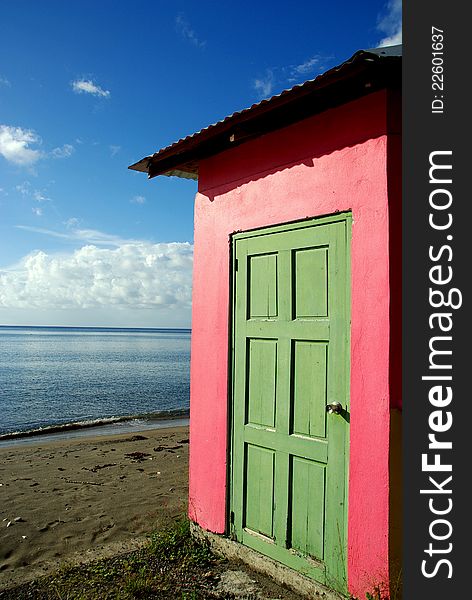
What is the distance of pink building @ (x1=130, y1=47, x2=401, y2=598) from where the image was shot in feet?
11.7

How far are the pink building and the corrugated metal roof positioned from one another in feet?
0.05

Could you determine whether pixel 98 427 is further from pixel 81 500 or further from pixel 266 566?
pixel 266 566

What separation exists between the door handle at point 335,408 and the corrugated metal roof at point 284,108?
2.17m

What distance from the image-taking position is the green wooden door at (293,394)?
3.89 meters

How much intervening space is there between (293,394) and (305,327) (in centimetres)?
54

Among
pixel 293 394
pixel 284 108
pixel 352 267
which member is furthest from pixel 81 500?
pixel 284 108

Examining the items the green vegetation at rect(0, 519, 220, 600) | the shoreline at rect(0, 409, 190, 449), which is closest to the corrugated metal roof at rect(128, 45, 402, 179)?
the green vegetation at rect(0, 519, 220, 600)

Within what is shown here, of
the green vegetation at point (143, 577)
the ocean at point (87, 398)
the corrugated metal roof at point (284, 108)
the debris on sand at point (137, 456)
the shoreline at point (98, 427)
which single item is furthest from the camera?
the ocean at point (87, 398)

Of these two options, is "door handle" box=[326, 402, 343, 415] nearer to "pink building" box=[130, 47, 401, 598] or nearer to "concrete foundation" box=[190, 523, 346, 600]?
"pink building" box=[130, 47, 401, 598]

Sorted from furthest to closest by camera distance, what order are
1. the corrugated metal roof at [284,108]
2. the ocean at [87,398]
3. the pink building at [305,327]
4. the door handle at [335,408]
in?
the ocean at [87,398] < the door handle at [335,408] < the pink building at [305,327] < the corrugated metal roof at [284,108]

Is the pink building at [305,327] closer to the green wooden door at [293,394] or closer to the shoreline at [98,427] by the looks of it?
the green wooden door at [293,394]

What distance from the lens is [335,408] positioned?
12.7 feet

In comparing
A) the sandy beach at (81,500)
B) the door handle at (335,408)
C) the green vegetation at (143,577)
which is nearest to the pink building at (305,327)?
the door handle at (335,408)

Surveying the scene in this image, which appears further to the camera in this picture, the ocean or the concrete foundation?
the ocean
